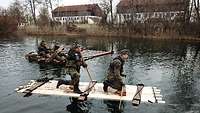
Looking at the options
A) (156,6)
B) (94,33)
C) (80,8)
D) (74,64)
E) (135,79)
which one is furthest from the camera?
(80,8)

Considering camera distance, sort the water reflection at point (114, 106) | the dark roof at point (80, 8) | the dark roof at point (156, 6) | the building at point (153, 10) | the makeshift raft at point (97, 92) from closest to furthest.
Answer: the water reflection at point (114, 106), the makeshift raft at point (97, 92), the building at point (153, 10), the dark roof at point (156, 6), the dark roof at point (80, 8)

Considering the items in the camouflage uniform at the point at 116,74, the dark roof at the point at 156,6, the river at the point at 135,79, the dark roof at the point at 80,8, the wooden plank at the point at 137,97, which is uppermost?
the dark roof at the point at 80,8

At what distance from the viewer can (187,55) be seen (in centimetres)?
3112

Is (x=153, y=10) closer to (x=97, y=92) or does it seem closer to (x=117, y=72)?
(x=97, y=92)

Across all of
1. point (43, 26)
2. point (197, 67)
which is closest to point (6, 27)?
point (43, 26)

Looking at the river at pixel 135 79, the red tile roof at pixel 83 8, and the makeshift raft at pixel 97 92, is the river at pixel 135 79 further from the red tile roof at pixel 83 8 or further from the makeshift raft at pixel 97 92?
the red tile roof at pixel 83 8

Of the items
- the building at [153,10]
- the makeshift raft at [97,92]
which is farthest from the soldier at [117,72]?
the building at [153,10]

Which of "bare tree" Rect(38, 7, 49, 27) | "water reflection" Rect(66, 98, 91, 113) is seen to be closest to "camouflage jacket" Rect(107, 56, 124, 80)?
"water reflection" Rect(66, 98, 91, 113)

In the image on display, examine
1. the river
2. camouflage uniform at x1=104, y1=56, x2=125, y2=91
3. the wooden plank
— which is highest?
camouflage uniform at x1=104, y1=56, x2=125, y2=91

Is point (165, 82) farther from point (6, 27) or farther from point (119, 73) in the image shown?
point (6, 27)

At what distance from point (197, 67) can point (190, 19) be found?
30520 millimetres

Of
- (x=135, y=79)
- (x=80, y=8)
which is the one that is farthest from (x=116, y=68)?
(x=80, y=8)

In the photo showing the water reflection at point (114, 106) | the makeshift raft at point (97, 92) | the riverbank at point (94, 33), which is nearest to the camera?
the water reflection at point (114, 106)

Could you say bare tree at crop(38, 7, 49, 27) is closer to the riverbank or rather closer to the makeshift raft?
the riverbank
